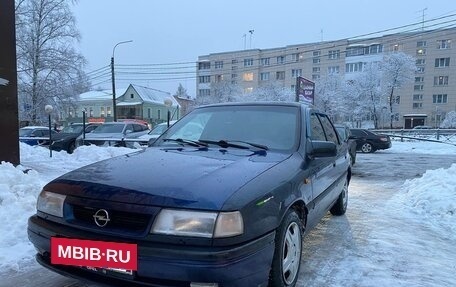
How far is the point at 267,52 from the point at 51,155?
66307mm

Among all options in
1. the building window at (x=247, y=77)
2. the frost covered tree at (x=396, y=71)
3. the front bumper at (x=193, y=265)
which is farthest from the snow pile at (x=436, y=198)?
the building window at (x=247, y=77)

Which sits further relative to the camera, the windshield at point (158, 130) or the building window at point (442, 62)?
the building window at point (442, 62)

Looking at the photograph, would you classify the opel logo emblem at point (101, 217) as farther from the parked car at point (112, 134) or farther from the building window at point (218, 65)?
the building window at point (218, 65)

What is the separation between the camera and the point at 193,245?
7.60ft

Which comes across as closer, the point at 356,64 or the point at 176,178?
the point at 176,178

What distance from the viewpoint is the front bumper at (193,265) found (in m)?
2.24

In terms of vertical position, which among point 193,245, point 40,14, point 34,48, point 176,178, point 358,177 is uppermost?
point 40,14

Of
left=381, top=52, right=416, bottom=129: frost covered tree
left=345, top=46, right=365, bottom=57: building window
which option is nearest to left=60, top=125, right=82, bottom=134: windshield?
left=381, top=52, right=416, bottom=129: frost covered tree

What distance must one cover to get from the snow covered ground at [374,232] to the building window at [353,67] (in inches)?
2329

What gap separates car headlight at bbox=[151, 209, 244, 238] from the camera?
2.33 metres

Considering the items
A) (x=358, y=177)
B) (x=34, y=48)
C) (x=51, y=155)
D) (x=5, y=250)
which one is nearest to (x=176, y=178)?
(x=5, y=250)

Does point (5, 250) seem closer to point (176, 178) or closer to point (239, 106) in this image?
point (176, 178)

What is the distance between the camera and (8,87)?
775 cm

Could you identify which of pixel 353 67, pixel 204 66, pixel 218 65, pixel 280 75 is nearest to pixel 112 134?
pixel 353 67
